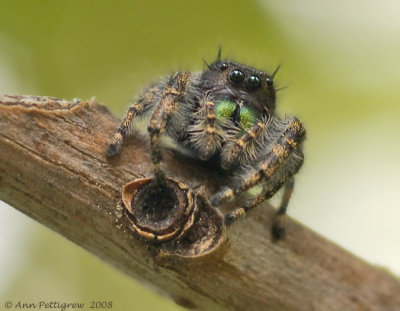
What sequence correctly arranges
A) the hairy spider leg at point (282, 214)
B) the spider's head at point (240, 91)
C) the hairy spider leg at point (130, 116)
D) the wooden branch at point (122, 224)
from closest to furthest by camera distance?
the wooden branch at point (122, 224) → the hairy spider leg at point (130, 116) → the spider's head at point (240, 91) → the hairy spider leg at point (282, 214)

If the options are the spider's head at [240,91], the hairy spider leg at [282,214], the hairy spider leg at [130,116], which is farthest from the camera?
the hairy spider leg at [282,214]

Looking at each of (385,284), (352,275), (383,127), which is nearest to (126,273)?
(352,275)

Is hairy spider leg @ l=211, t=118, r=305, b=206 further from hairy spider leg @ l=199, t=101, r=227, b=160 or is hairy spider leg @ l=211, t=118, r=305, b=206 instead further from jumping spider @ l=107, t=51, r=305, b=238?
hairy spider leg @ l=199, t=101, r=227, b=160

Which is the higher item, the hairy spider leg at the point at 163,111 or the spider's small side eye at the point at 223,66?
the spider's small side eye at the point at 223,66

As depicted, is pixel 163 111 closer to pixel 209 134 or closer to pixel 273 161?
pixel 209 134

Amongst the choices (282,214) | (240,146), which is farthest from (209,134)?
(282,214)

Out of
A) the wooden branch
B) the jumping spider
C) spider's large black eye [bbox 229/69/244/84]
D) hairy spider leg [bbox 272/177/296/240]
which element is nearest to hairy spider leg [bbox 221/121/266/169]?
the jumping spider

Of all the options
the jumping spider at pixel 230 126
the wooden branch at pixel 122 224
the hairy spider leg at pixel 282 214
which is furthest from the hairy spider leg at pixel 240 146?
Result: the hairy spider leg at pixel 282 214

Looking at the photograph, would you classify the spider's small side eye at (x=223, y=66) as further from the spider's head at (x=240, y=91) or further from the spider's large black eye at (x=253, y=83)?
the spider's large black eye at (x=253, y=83)
